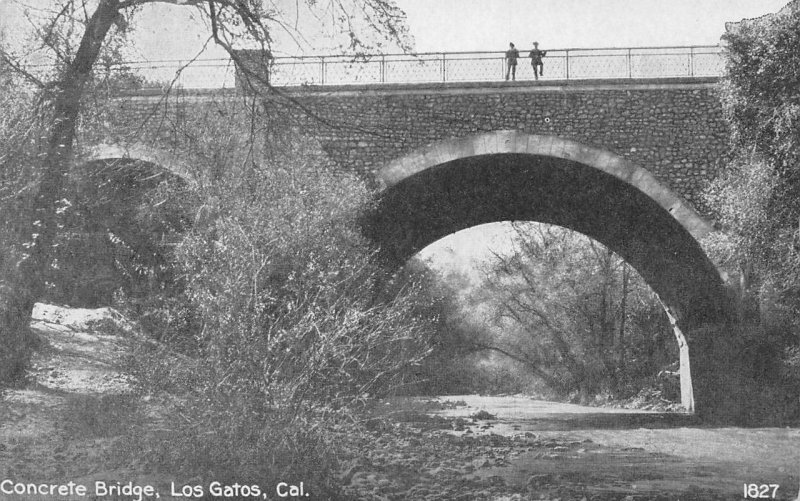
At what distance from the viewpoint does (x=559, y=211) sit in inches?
882

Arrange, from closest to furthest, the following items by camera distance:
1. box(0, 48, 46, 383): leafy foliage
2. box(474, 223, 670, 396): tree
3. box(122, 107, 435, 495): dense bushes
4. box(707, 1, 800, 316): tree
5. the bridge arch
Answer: box(122, 107, 435, 495): dense bushes, box(0, 48, 46, 383): leafy foliage, box(707, 1, 800, 316): tree, the bridge arch, box(474, 223, 670, 396): tree

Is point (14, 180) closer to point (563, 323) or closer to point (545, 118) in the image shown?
point (545, 118)

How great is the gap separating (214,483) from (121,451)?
1.82 m

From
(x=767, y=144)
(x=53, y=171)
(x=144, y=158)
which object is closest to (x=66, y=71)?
(x=53, y=171)

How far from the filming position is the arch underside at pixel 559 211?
18344mm

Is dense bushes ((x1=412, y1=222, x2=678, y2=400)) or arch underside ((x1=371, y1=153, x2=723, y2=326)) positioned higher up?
arch underside ((x1=371, y1=153, x2=723, y2=326))

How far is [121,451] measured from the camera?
28.8 feet

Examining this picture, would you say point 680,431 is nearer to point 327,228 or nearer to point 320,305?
point 327,228

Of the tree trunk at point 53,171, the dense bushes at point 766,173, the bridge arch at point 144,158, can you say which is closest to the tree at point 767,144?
the dense bushes at point 766,173

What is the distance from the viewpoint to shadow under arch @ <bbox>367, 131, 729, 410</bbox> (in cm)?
1794

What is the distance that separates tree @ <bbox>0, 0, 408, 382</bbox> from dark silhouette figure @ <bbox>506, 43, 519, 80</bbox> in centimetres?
799

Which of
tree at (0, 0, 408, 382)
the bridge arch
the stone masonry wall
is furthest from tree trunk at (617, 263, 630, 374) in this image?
tree at (0, 0, 408, 382)

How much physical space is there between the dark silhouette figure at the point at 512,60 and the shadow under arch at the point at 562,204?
1327mm

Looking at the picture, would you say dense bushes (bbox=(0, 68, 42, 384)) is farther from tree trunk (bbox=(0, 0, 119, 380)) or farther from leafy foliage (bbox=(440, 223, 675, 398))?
leafy foliage (bbox=(440, 223, 675, 398))
